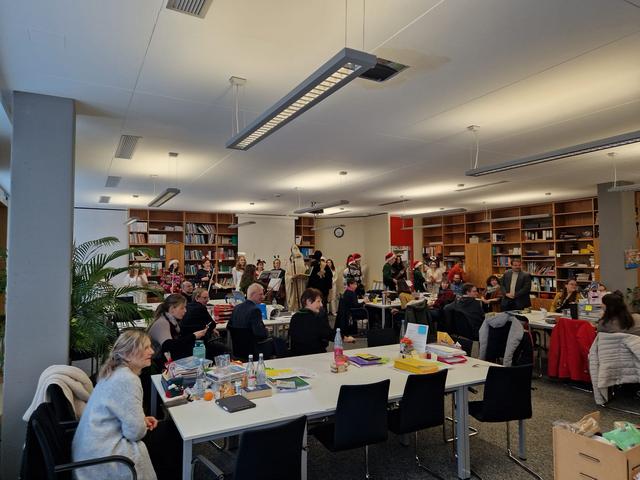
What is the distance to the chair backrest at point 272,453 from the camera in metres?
2.08

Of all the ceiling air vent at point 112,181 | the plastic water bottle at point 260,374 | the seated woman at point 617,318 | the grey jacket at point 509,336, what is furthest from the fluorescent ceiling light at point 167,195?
the seated woman at point 617,318

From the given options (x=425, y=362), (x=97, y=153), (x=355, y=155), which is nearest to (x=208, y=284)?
(x=97, y=153)

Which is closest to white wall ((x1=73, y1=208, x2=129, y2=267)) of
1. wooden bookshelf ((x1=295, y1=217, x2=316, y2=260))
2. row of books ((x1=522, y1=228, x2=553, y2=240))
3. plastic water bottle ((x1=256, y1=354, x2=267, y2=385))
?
wooden bookshelf ((x1=295, y1=217, x2=316, y2=260))

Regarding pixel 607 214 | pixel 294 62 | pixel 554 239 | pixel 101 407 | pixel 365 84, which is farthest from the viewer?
pixel 554 239

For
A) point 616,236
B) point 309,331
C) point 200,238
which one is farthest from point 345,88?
point 200,238

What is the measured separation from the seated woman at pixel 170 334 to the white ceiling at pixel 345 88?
197 cm

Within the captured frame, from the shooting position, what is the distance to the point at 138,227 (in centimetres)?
1077

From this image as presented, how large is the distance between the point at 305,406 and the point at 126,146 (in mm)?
4075

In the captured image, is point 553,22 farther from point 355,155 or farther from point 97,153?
point 97,153

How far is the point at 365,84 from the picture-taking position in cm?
Result: 343

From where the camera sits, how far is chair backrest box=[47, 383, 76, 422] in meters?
2.50

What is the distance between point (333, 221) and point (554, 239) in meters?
6.63

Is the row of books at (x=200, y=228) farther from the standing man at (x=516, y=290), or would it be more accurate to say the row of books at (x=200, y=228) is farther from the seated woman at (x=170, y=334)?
the standing man at (x=516, y=290)

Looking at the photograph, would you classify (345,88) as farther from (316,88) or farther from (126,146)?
(126,146)
